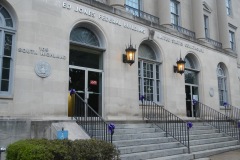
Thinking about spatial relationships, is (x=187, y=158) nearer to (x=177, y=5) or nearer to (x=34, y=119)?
(x=34, y=119)

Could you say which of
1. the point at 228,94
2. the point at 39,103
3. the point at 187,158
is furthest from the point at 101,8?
the point at 228,94

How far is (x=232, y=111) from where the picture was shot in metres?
23.1

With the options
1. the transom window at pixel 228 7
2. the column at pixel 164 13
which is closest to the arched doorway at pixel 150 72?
the column at pixel 164 13

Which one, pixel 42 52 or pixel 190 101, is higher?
pixel 42 52

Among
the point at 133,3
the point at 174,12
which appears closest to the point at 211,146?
the point at 133,3

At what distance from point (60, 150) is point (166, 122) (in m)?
6.90

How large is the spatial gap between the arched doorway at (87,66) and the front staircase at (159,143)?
1990mm

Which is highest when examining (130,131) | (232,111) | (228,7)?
(228,7)

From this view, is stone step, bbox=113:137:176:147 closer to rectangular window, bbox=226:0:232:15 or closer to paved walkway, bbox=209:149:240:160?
paved walkway, bbox=209:149:240:160

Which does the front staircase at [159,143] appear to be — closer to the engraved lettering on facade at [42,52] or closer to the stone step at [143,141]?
the stone step at [143,141]

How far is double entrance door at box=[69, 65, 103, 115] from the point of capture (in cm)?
1363

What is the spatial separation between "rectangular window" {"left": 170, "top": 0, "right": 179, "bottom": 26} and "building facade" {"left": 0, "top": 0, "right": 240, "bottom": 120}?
7 centimetres

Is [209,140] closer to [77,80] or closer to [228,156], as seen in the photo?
[228,156]

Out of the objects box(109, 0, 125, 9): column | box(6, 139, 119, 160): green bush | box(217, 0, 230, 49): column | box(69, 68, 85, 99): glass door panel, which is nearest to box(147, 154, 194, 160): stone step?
box(6, 139, 119, 160): green bush
